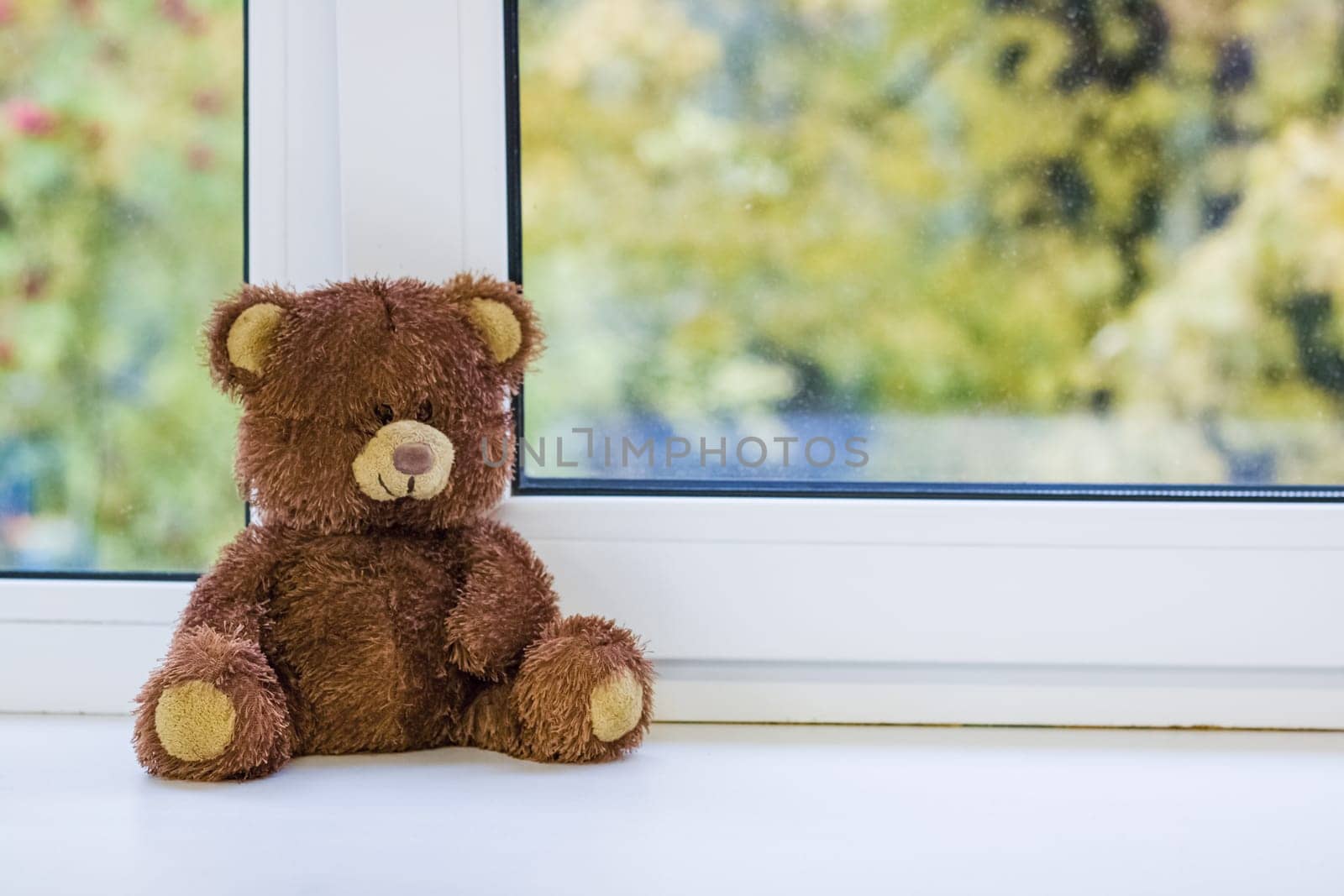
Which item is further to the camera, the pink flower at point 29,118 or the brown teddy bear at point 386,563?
the pink flower at point 29,118

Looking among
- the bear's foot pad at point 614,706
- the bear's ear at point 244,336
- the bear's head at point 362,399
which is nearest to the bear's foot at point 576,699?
the bear's foot pad at point 614,706

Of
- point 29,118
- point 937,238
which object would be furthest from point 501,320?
point 29,118

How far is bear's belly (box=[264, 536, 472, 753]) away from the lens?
0.80m

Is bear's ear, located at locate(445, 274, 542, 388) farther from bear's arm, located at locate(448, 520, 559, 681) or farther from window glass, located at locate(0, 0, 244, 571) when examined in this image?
window glass, located at locate(0, 0, 244, 571)

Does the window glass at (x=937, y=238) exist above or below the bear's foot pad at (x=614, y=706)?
above

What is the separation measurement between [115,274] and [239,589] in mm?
340

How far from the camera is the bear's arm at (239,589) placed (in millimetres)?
790

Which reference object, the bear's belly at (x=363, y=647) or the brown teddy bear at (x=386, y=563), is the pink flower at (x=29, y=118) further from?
the bear's belly at (x=363, y=647)

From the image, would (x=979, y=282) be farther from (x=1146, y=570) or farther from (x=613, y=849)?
(x=613, y=849)

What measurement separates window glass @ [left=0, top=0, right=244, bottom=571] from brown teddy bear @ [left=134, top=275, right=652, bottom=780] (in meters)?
0.19

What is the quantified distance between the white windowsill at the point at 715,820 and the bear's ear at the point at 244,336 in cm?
26

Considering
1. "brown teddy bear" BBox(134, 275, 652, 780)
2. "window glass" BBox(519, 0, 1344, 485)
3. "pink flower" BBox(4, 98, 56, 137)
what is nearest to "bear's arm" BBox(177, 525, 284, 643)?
"brown teddy bear" BBox(134, 275, 652, 780)

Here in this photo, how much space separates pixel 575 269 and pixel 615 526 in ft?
0.69

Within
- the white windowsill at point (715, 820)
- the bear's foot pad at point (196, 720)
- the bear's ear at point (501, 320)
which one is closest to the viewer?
the white windowsill at point (715, 820)
